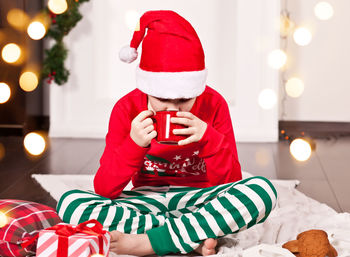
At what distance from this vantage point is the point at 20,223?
127cm

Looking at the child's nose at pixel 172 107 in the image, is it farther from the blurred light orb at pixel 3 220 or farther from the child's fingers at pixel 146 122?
the blurred light orb at pixel 3 220

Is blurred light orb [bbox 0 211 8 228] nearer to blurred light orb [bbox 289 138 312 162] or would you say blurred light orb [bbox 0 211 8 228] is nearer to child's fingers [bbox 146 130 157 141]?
child's fingers [bbox 146 130 157 141]

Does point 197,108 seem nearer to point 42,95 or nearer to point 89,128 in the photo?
point 89,128

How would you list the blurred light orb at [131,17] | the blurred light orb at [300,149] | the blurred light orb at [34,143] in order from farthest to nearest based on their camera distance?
the blurred light orb at [131,17], the blurred light orb at [34,143], the blurred light orb at [300,149]

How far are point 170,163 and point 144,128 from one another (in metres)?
0.29

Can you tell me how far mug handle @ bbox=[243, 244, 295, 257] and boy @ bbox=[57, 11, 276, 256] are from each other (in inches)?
2.4

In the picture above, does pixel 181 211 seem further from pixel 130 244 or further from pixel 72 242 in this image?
pixel 72 242

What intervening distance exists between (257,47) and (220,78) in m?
0.25

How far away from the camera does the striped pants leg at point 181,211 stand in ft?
4.03

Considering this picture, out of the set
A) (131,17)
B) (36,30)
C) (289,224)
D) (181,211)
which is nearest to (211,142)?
(181,211)

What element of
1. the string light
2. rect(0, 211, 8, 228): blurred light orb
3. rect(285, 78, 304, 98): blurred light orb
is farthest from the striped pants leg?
rect(285, 78, 304, 98): blurred light orb

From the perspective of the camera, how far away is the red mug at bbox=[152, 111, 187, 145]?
1.12 m

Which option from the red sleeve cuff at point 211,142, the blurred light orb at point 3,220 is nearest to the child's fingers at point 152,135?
the red sleeve cuff at point 211,142

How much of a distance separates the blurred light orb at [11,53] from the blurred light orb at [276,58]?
1.27 m
